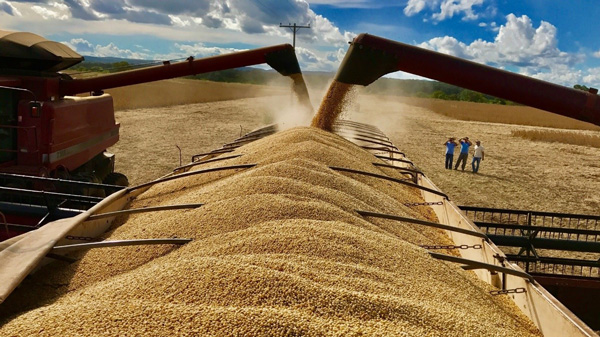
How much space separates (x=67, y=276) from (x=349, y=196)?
2.17 metres

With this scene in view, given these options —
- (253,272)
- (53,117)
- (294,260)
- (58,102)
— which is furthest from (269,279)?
(58,102)

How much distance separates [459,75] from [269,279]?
3.21 m

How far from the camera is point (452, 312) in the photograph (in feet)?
7.83

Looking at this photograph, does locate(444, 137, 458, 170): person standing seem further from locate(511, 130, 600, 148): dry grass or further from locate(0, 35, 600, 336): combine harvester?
locate(511, 130, 600, 148): dry grass

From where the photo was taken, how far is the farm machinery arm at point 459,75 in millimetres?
4285

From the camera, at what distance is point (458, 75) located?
458 cm

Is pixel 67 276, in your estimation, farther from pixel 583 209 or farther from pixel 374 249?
pixel 583 209

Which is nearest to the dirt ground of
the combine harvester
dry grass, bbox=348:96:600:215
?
dry grass, bbox=348:96:600:215

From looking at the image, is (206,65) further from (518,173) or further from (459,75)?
(518,173)

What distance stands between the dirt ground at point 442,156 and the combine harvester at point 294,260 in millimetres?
3559

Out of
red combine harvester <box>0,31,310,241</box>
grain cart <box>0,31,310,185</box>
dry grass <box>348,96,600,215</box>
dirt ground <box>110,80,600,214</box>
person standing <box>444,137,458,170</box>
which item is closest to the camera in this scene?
red combine harvester <box>0,31,310,241</box>

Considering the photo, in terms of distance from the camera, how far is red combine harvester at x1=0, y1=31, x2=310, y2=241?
5023 millimetres

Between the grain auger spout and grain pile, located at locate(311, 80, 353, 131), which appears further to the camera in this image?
grain pile, located at locate(311, 80, 353, 131)

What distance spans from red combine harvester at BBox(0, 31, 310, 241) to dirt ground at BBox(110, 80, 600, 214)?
2.57 metres
